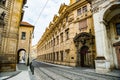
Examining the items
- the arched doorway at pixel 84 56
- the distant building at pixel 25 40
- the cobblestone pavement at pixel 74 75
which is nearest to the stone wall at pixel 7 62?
the cobblestone pavement at pixel 74 75

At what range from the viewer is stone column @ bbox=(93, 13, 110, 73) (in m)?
11.1

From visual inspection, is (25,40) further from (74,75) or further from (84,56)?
(74,75)

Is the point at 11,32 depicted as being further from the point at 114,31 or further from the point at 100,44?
the point at 114,31

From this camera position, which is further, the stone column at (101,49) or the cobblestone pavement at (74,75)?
the stone column at (101,49)

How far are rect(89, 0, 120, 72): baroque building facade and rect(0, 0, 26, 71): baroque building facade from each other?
1011 centimetres

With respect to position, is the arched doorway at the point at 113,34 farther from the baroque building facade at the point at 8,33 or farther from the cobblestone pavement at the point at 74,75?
the baroque building facade at the point at 8,33

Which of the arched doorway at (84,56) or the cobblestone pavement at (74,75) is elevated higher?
the arched doorway at (84,56)

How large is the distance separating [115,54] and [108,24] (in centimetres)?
403

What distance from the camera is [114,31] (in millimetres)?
13500

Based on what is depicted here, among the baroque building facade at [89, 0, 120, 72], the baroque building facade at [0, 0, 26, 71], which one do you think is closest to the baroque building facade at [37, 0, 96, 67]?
the baroque building facade at [89, 0, 120, 72]

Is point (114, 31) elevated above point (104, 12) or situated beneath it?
situated beneath

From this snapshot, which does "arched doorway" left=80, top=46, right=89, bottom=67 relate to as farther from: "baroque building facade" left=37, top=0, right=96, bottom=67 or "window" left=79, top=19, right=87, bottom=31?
"window" left=79, top=19, right=87, bottom=31

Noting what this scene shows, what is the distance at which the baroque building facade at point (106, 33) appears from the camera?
11430 millimetres

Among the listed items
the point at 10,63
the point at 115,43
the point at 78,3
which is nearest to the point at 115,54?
the point at 115,43
